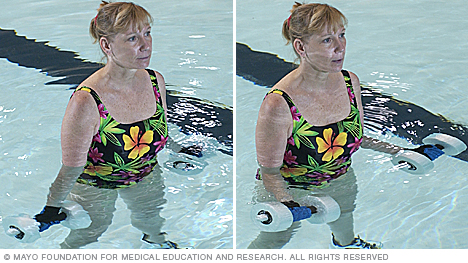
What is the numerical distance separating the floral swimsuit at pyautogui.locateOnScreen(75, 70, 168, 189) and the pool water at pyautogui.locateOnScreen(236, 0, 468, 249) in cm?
62

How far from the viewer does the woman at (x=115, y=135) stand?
90.7 inches

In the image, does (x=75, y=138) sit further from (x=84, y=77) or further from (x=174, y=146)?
(x=84, y=77)

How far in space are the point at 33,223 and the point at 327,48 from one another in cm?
144

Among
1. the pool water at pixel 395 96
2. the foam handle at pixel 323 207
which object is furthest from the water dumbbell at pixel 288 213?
the pool water at pixel 395 96

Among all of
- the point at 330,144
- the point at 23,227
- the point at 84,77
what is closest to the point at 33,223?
the point at 23,227

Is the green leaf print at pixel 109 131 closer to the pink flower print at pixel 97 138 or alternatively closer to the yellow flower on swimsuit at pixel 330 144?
the pink flower print at pixel 97 138

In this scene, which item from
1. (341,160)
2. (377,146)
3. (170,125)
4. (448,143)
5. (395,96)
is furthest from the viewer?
(395,96)

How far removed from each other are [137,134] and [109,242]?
2.19 ft

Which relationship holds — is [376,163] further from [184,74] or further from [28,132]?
[28,132]

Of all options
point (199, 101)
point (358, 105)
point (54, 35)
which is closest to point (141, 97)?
point (358, 105)

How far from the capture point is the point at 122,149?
2463 millimetres

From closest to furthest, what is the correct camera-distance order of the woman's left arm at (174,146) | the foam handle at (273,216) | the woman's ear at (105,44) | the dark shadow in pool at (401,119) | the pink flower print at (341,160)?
the foam handle at (273,216), the woman's ear at (105,44), the pink flower print at (341,160), the woman's left arm at (174,146), the dark shadow in pool at (401,119)

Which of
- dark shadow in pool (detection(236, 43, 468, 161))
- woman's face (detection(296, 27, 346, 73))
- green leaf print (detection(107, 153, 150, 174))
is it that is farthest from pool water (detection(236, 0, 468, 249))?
woman's face (detection(296, 27, 346, 73))

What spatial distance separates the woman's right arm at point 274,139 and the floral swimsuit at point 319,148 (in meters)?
0.04
